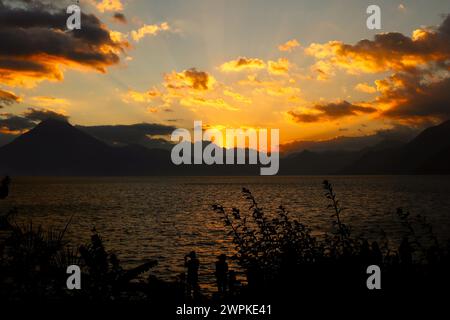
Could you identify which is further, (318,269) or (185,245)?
(185,245)

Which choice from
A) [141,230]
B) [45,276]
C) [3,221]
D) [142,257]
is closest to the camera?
[3,221]

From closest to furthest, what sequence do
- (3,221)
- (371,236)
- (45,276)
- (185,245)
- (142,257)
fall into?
(3,221) → (45,276) → (142,257) → (185,245) → (371,236)

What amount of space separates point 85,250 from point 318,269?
581cm

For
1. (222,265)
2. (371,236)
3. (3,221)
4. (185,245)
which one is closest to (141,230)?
(185,245)

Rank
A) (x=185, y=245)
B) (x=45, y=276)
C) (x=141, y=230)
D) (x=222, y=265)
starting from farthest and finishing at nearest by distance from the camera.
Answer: (x=141, y=230) < (x=185, y=245) < (x=222, y=265) < (x=45, y=276)
